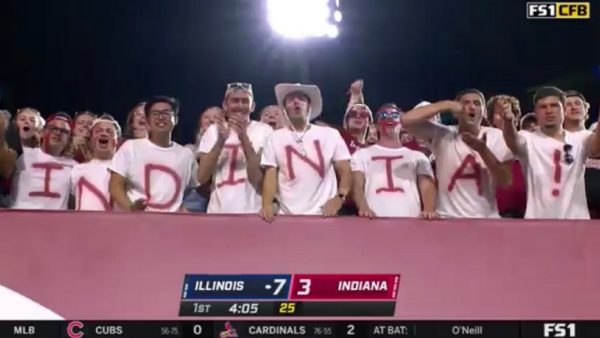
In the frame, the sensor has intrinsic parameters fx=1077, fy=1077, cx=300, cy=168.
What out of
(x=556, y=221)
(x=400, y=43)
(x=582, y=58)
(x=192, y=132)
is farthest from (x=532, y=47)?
(x=556, y=221)

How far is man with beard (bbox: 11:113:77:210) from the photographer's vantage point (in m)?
6.06

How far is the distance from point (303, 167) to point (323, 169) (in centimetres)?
11

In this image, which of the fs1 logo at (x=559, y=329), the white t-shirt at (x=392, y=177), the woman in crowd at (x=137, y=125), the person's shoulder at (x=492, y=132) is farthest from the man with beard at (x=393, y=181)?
the woman in crowd at (x=137, y=125)

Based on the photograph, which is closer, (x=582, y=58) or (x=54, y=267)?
(x=54, y=267)

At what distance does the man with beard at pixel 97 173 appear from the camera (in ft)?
19.8

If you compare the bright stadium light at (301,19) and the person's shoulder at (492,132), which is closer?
the person's shoulder at (492,132)

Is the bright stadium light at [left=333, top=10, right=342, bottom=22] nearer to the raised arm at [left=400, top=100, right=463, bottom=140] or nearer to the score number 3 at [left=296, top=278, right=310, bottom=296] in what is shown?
the raised arm at [left=400, top=100, right=463, bottom=140]

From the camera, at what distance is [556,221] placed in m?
5.67

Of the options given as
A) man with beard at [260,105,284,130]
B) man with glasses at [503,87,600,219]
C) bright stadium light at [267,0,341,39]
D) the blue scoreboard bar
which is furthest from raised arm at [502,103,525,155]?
bright stadium light at [267,0,341,39]

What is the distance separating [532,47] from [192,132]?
3869 millimetres

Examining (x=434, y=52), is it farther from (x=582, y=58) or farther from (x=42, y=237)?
(x=42, y=237)

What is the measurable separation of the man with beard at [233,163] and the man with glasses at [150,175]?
14 centimetres

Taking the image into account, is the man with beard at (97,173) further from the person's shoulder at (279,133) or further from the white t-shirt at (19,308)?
the person's shoulder at (279,133)

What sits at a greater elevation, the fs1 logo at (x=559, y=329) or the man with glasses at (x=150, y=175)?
the man with glasses at (x=150, y=175)
